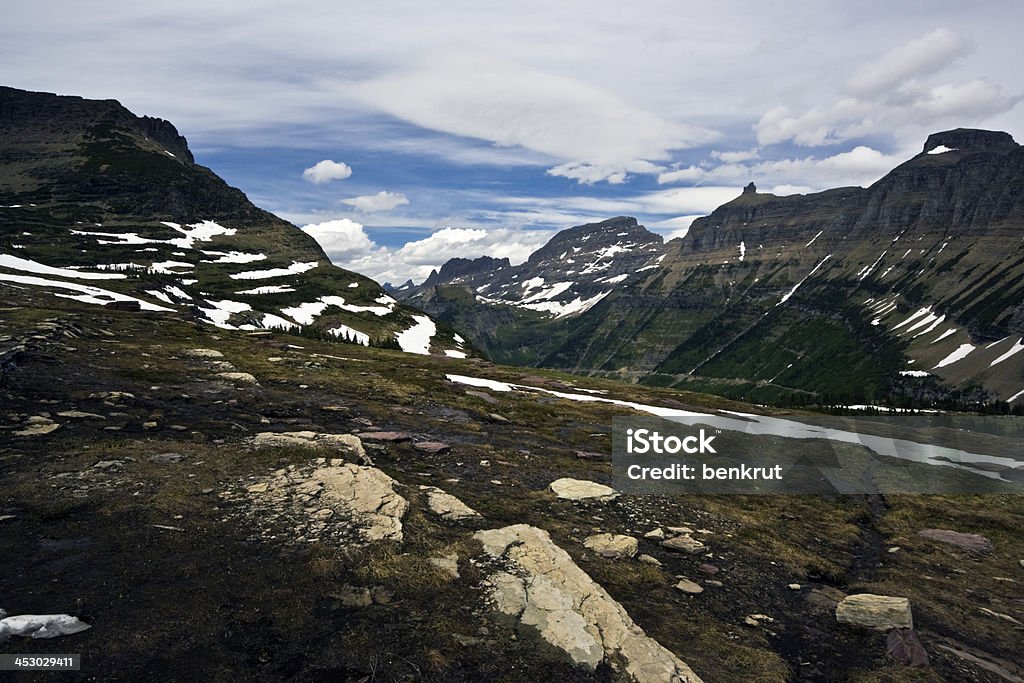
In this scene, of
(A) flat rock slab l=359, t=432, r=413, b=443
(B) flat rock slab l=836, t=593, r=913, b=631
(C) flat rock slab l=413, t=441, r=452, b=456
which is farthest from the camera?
(A) flat rock slab l=359, t=432, r=413, b=443

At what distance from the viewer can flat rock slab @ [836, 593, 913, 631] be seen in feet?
41.5

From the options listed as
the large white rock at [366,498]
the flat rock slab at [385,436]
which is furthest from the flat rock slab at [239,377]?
the large white rock at [366,498]

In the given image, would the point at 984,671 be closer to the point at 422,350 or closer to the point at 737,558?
the point at 737,558

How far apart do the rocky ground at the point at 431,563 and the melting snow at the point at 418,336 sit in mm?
123963

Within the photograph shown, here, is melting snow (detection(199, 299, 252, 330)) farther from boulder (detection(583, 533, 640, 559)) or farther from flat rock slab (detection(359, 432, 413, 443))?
boulder (detection(583, 533, 640, 559))

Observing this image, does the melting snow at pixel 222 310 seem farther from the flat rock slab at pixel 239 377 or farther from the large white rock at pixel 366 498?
the large white rock at pixel 366 498

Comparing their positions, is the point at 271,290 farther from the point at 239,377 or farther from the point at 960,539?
the point at 960,539

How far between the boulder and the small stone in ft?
5.51

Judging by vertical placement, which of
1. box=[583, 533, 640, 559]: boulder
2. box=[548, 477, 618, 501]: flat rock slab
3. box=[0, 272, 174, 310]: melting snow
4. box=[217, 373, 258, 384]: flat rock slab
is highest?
box=[0, 272, 174, 310]: melting snow

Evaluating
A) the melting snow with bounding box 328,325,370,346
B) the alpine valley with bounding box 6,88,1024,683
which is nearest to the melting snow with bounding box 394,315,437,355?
the melting snow with bounding box 328,325,370,346

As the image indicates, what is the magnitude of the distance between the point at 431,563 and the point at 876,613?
11.3m

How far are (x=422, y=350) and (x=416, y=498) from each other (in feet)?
462

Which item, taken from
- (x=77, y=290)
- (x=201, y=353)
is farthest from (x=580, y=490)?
(x=77, y=290)

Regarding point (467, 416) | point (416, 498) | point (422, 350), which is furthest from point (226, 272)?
point (416, 498)
